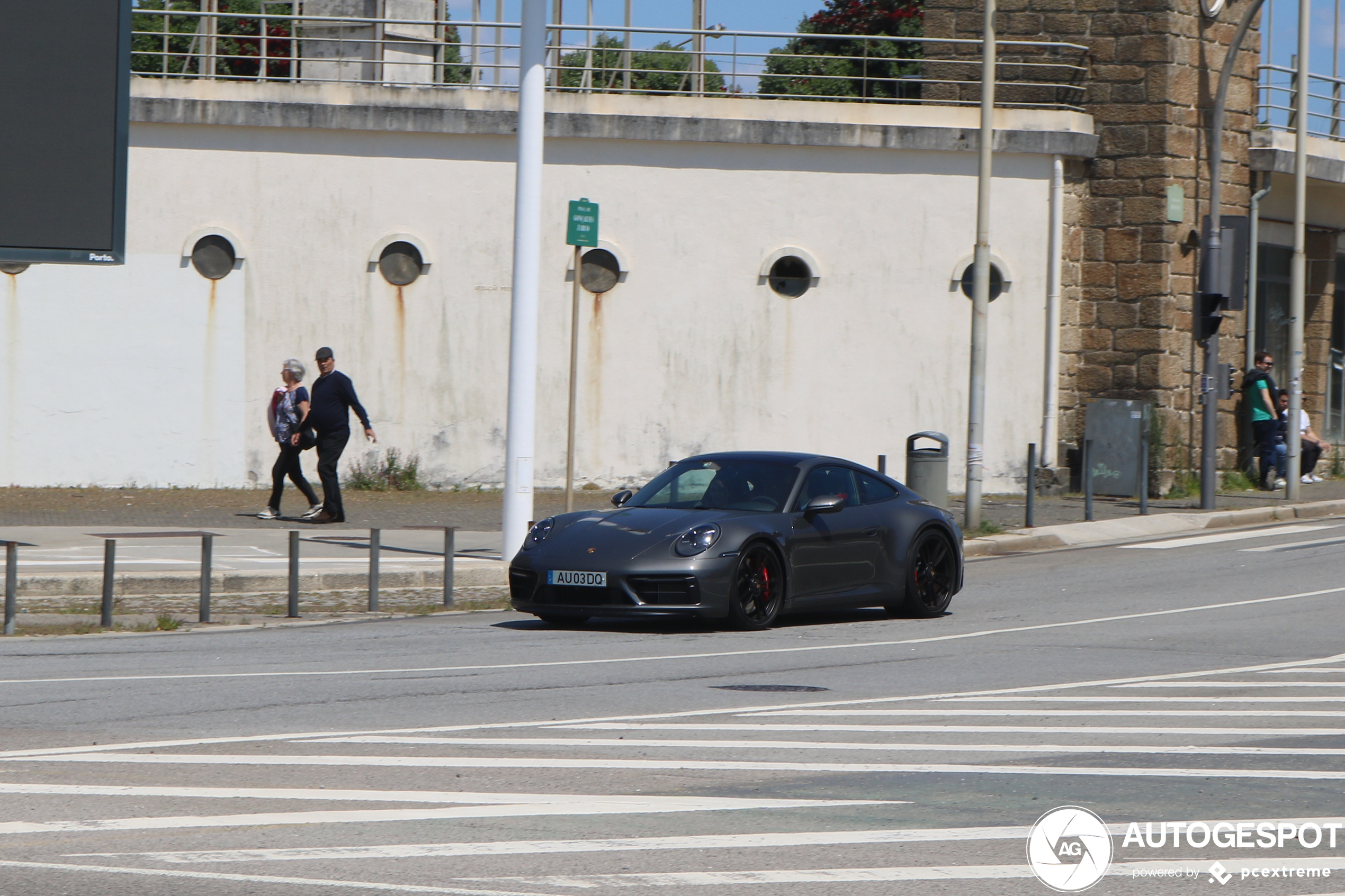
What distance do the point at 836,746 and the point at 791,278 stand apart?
1668cm

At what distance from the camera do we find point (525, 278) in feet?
51.2

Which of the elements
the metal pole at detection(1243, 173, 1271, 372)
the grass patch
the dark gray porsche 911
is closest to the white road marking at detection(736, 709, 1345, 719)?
the dark gray porsche 911

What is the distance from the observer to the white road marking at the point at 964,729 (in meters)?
8.00

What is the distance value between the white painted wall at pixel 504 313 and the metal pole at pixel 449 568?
8841 mm

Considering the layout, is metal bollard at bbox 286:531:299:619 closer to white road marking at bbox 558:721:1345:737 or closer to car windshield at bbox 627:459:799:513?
car windshield at bbox 627:459:799:513

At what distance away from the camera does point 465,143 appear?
23.2 m

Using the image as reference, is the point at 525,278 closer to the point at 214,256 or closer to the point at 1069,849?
the point at 214,256

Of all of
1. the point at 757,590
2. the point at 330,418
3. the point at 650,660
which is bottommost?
the point at 650,660

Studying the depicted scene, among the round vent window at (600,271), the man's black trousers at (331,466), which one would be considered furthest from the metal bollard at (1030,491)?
the man's black trousers at (331,466)

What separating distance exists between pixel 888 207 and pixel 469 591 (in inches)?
433

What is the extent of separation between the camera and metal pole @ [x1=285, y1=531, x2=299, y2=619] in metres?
13.0

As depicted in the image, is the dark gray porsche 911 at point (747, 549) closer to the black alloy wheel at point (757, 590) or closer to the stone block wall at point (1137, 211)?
the black alloy wheel at point (757, 590)

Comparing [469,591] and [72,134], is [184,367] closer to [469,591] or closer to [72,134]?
[72,134]

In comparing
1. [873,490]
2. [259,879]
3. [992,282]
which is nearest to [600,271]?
[992,282]
